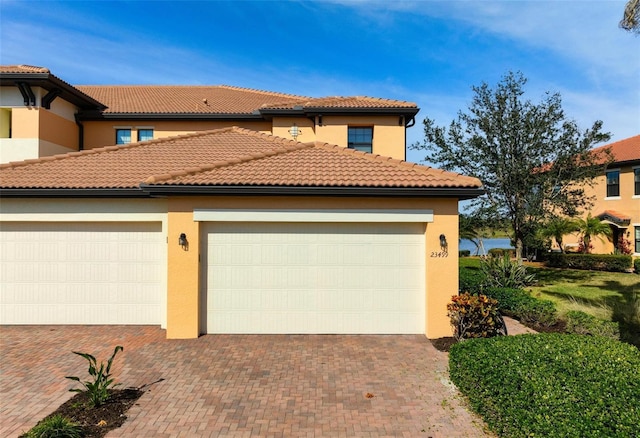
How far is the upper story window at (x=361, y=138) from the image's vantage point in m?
15.2

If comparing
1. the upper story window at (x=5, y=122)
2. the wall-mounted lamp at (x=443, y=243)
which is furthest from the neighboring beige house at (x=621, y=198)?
the upper story window at (x=5, y=122)

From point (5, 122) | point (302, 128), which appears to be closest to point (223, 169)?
point (302, 128)

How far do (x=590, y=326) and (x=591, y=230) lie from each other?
65.5 feet

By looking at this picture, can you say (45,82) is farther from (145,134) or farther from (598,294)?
(598,294)

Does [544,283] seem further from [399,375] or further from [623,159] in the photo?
[399,375]

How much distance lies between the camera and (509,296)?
11.0m

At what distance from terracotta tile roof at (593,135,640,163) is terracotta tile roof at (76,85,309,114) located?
2163 centimetres

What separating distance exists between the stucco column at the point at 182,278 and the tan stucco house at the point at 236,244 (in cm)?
2

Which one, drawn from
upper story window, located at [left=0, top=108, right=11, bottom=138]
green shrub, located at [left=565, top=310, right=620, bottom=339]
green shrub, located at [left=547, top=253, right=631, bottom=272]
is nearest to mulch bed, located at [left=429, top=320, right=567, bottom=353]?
green shrub, located at [left=565, top=310, right=620, bottom=339]

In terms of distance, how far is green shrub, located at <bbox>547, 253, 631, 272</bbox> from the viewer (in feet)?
72.8

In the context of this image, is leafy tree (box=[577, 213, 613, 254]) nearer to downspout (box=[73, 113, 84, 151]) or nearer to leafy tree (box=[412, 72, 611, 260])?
leafy tree (box=[412, 72, 611, 260])

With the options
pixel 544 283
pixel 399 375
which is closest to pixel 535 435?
pixel 399 375

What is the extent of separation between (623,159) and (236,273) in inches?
1100

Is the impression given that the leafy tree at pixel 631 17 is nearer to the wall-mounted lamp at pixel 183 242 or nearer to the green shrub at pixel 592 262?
the wall-mounted lamp at pixel 183 242
